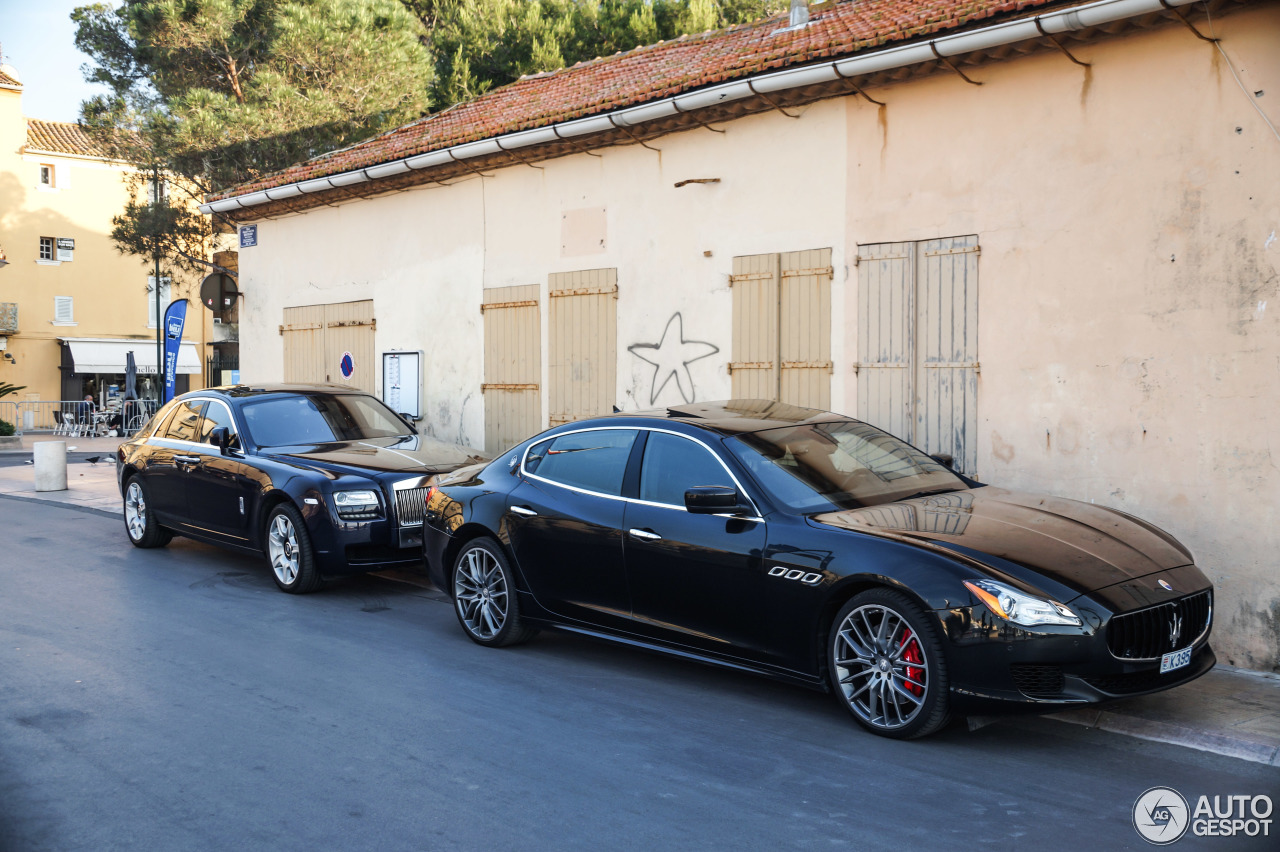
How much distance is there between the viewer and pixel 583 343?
11.8 meters

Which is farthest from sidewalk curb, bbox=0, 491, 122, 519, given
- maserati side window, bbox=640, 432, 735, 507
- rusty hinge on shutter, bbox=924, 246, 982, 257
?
rusty hinge on shutter, bbox=924, 246, 982, 257

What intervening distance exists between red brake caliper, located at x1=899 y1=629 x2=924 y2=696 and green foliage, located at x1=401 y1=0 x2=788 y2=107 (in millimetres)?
22058

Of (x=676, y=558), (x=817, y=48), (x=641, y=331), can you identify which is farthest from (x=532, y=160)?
(x=676, y=558)

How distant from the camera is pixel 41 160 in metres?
45.5

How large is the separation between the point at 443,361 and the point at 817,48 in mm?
6386

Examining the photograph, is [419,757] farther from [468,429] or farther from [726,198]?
[468,429]

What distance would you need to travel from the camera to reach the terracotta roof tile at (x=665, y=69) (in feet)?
29.0

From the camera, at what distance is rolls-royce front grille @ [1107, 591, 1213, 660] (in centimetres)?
480

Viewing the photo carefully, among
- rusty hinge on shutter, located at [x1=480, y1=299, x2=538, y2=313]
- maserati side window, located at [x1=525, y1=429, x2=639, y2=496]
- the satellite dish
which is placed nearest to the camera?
maserati side window, located at [x1=525, y1=429, x2=639, y2=496]

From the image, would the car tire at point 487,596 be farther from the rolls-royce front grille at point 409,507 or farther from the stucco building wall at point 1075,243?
the stucco building wall at point 1075,243

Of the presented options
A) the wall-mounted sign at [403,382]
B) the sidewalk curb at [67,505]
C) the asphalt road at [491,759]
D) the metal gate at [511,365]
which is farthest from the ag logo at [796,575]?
the sidewalk curb at [67,505]

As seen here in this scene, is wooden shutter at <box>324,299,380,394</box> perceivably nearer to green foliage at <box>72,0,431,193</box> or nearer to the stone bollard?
the stone bollard

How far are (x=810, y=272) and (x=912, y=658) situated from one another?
17.1 feet

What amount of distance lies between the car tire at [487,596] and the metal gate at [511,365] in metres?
5.26
